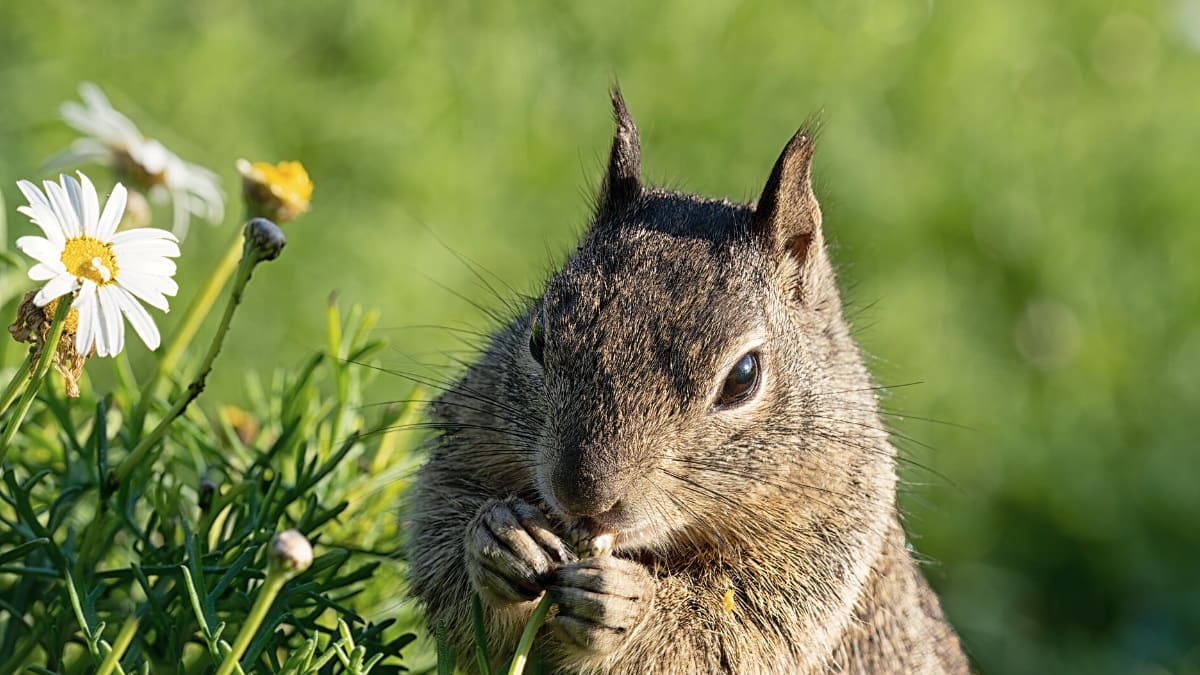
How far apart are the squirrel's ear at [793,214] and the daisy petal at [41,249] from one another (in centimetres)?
125

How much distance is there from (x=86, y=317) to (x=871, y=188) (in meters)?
4.80

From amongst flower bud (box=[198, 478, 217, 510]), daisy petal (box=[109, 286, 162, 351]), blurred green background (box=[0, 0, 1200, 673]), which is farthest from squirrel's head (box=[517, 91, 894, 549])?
blurred green background (box=[0, 0, 1200, 673])

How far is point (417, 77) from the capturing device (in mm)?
5750

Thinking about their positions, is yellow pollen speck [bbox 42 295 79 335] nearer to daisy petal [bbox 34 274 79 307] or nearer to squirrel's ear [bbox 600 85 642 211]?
daisy petal [bbox 34 274 79 307]

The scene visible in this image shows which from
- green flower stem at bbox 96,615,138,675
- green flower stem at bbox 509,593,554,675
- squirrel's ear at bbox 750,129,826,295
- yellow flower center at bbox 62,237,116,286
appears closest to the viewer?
green flower stem at bbox 96,615,138,675

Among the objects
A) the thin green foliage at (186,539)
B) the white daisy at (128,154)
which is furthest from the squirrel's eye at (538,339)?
the white daisy at (128,154)

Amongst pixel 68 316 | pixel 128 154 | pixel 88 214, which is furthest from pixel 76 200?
pixel 128 154

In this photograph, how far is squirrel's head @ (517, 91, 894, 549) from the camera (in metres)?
2.20

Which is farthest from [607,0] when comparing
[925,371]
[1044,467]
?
[1044,467]

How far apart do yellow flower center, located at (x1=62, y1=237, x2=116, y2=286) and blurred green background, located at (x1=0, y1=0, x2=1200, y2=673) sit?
3163mm

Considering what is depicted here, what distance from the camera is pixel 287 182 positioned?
2408 millimetres

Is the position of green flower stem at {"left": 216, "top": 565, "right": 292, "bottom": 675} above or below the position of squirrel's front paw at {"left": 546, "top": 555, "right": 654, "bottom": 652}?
below

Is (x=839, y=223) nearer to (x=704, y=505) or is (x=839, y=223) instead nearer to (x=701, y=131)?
(x=701, y=131)

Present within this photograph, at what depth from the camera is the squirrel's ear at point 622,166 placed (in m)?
2.71
